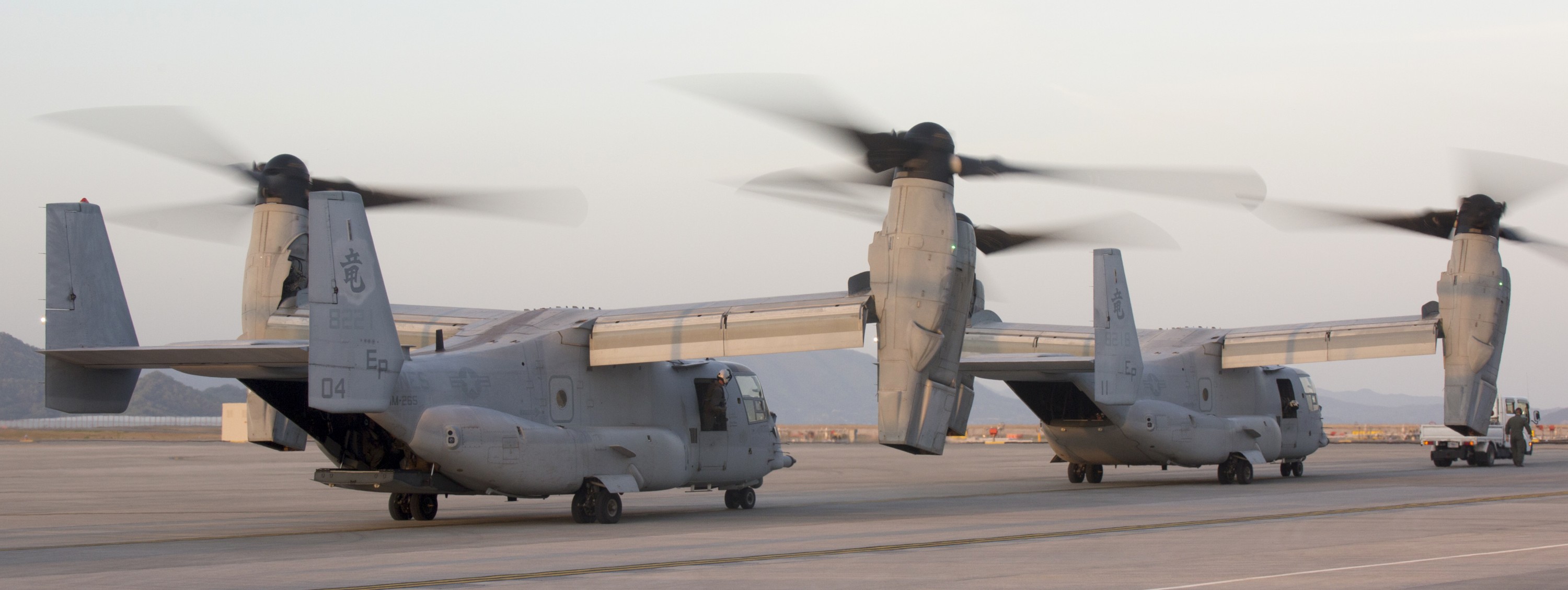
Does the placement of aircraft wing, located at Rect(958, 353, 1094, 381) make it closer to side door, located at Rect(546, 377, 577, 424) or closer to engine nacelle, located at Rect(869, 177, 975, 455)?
engine nacelle, located at Rect(869, 177, 975, 455)

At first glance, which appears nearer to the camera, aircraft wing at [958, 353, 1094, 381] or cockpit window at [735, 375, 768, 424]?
cockpit window at [735, 375, 768, 424]

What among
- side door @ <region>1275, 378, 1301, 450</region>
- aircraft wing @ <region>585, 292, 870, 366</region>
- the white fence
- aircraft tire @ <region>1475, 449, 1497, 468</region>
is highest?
aircraft wing @ <region>585, 292, 870, 366</region>

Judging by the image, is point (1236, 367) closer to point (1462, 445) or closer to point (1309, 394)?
point (1309, 394)

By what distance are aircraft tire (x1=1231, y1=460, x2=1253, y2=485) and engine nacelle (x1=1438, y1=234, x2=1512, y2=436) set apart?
3.95 meters

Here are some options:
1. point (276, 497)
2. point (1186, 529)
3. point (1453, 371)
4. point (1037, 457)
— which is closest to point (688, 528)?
point (1186, 529)

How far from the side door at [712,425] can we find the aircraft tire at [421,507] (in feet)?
13.9

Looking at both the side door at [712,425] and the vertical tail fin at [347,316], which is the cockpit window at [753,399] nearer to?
the side door at [712,425]

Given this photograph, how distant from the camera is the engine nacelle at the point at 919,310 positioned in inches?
746

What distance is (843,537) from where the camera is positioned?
16.7 meters

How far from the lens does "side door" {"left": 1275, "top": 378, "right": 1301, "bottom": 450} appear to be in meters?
32.0

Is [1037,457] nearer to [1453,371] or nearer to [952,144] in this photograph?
[1453,371]

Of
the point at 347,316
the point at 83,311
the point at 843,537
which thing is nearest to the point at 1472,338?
the point at 843,537

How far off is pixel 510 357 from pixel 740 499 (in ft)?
17.8

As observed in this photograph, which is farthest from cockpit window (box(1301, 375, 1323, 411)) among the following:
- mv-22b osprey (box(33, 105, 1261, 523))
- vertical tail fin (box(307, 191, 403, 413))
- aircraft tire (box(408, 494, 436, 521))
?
vertical tail fin (box(307, 191, 403, 413))
